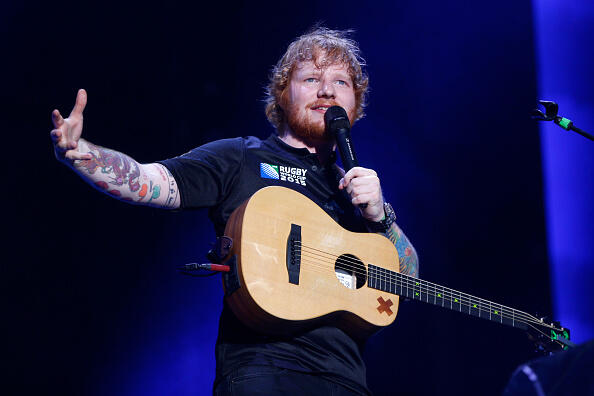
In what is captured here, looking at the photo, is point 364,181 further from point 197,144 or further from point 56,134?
point 197,144

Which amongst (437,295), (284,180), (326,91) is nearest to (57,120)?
(284,180)

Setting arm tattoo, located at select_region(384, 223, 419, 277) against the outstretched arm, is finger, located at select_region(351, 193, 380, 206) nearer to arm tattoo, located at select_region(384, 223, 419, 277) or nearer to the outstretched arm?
the outstretched arm

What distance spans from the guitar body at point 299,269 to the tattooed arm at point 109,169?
261 mm

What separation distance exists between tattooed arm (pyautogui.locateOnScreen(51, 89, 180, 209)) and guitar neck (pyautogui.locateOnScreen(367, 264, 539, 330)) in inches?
31.9

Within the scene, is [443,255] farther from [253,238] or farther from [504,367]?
[253,238]

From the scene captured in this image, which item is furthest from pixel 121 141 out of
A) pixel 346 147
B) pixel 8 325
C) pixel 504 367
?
pixel 504 367

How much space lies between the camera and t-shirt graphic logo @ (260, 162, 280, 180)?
90.0 inches

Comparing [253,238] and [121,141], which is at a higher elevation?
[121,141]

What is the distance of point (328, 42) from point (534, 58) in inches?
77.6

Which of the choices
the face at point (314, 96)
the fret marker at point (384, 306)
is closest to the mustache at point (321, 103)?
the face at point (314, 96)

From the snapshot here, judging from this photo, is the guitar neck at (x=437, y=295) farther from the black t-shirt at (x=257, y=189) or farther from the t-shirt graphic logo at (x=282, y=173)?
the t-shirt graphic logo at (x=282, y=173)

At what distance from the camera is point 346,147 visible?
2342 millimetres

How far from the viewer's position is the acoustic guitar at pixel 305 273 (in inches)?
74.0

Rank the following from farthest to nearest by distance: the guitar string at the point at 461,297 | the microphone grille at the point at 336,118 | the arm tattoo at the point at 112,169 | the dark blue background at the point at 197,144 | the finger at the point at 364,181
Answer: the dark blue background at the point at 197,144 → the microphone grille at the point at 336,118 → the guitar string at the point at 461,297 → the finger at the point at 364,181 → the arm tattoo at the point at 112,169
